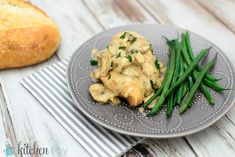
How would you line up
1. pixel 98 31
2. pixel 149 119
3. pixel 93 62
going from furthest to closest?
pixel 98 31, pixel 93 62, pixel 149 119

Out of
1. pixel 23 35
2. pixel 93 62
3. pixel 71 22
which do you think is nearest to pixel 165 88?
pixel 93 62

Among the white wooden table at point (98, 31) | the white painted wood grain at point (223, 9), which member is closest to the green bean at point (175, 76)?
the white wooden table at point (98, 31)

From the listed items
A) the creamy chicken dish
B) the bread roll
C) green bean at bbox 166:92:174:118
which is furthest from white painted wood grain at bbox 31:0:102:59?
green bean at bbox 166:92:174:118

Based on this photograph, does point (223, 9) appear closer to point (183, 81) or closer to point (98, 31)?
point (98, 31)

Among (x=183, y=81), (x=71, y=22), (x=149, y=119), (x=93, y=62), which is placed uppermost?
(x=183, y=81)

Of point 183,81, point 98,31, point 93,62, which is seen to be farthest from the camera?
point 98,31

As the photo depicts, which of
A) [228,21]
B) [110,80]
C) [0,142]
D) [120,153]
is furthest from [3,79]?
[228,21]

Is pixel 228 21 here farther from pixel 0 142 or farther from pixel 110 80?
pixel 0 142
